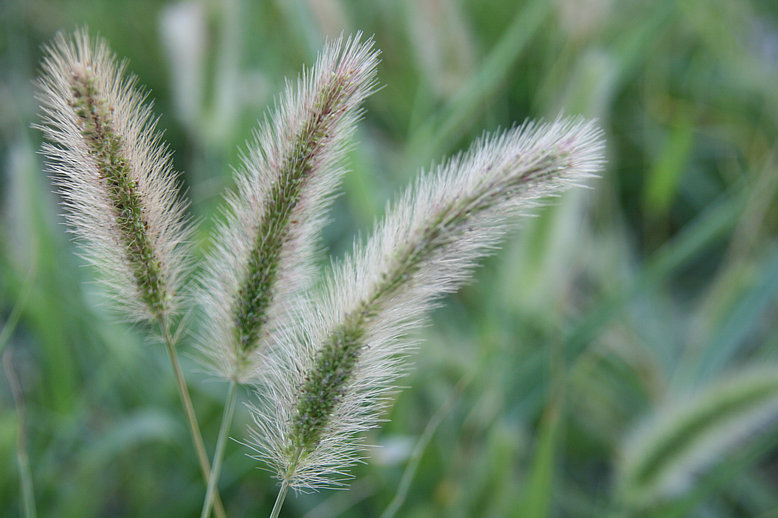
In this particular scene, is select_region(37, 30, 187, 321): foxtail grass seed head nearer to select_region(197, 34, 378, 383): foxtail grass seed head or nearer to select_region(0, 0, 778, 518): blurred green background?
select_region(197, 34, 378, 383): foxtail grass seed head

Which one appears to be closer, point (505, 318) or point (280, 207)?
point (280, 207)

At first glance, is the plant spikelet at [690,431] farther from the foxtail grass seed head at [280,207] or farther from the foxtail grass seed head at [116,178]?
the foxtail grass seed head at [116,178]

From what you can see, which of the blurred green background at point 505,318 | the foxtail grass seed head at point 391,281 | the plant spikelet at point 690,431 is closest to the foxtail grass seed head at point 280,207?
the foxtail grass seed head at point 391,281

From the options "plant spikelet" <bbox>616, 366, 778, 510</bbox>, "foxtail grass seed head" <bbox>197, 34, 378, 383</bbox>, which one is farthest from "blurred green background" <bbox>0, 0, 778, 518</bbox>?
"foxtail grass seed head" <bbox>197, 34, 378, 383</bbox>

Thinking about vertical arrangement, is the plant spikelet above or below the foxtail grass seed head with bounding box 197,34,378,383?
below

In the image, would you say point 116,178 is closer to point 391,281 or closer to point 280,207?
point 280,207

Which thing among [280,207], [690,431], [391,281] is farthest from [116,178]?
[690,431]

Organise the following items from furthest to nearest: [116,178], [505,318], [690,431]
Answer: [505,318], [690,431], [116,178]
